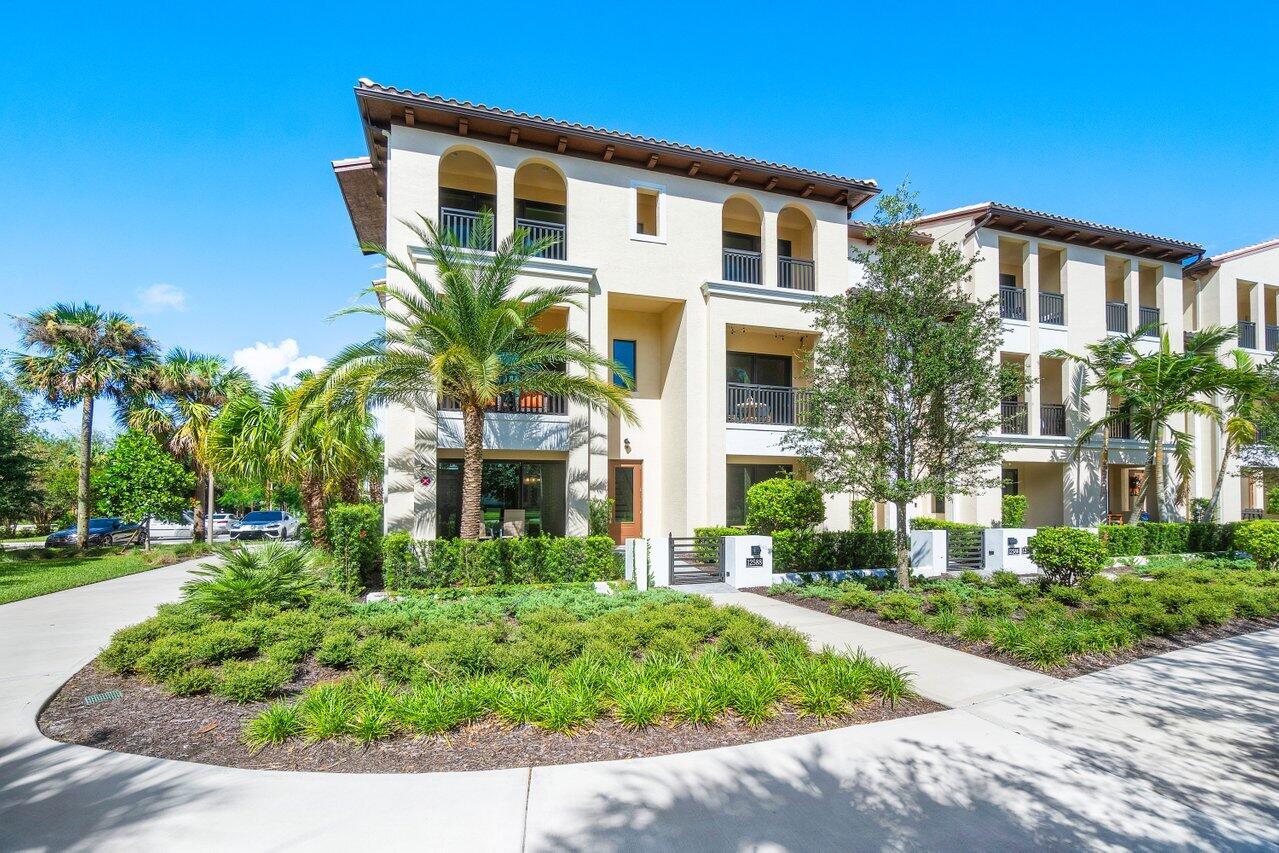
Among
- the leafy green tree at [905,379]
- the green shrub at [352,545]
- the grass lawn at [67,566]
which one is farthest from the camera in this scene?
the grass lawn at [67,566]

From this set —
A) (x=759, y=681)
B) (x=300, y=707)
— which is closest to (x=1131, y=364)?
(x=759, y=681)

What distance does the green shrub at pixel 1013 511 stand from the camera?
58.1 ft

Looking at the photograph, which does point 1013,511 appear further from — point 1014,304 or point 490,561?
point 490,561

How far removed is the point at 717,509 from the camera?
15.5m

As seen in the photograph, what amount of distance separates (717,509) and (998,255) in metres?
12.6

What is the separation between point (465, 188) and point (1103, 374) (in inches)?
801

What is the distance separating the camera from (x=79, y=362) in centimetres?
2033

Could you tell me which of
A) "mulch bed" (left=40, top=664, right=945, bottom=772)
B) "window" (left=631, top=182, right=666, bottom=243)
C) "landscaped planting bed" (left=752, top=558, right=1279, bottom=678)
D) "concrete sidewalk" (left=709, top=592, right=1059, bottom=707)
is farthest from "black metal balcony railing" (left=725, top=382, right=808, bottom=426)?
"mulch bed" (left=40, top=664, right=945, bottom=772)

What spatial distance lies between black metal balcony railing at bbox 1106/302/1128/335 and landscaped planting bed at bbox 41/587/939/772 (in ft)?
67.4

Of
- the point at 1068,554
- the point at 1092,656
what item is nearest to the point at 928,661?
the point at 1092,656

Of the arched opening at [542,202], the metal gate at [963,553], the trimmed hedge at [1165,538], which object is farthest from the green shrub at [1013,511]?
the arched opening at [542,202]

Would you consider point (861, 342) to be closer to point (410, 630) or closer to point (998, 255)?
point (410, 630)

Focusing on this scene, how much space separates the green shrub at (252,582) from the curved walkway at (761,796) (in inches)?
112

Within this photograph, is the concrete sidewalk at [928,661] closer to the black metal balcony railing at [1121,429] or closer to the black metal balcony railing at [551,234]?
the black metal balcony railing at [551,234]
